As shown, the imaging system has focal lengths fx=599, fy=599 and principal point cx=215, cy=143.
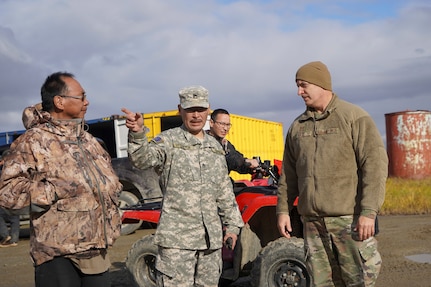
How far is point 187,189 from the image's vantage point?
13.0ft

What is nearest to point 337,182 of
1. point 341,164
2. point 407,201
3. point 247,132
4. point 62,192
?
point 341,164

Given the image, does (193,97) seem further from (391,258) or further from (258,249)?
Result: (391,258)

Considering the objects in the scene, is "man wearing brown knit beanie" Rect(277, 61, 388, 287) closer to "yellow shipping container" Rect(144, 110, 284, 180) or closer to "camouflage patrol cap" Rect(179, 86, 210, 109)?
"camouflage patrol cap" Rect(179, 86, 210, 109)

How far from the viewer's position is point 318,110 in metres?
3.96

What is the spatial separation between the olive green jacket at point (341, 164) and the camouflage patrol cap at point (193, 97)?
27.9 inches

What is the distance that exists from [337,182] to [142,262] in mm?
2925

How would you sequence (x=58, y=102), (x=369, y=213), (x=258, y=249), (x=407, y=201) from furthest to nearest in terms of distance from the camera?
1. (x=407, y=201)
2. (x=258, y=249)
3. (x=369, y=213)
4. (x=58, y=102)

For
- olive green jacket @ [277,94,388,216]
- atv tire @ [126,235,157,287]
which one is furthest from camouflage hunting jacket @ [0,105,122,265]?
atv tire @ [126,235,157,287]

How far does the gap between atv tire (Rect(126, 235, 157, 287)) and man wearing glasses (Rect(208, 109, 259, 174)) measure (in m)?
1.23

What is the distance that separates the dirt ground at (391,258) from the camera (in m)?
6.85

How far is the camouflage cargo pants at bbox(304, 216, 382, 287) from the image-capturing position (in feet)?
12.3

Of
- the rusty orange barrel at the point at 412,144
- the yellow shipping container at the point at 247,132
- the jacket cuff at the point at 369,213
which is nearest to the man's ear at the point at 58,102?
the jacket cuff at the point at 369,213

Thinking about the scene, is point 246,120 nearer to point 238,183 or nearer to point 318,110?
point 238,183

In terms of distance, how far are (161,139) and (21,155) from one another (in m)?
1.11
